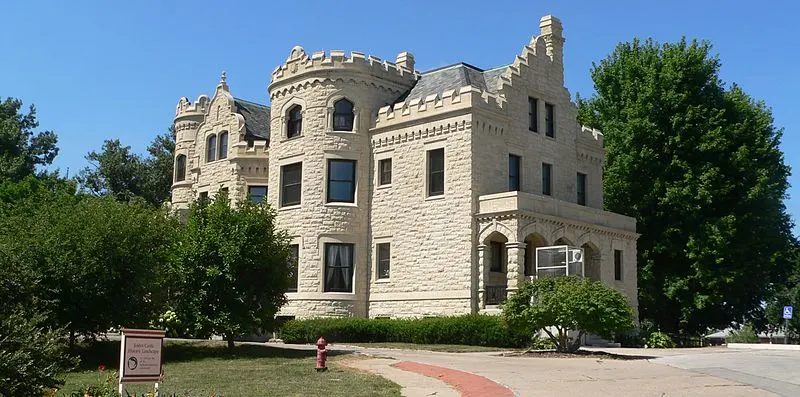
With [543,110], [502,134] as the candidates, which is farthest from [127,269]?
[543,110]

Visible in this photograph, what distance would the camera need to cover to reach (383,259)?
3669 centimetres

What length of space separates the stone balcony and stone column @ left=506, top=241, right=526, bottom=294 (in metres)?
1.30

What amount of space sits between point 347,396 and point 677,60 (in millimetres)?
33501

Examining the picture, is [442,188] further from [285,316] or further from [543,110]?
[285,316]

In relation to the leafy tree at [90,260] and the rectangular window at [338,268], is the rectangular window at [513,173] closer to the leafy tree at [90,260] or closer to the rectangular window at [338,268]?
the rectangular window at [338,268]

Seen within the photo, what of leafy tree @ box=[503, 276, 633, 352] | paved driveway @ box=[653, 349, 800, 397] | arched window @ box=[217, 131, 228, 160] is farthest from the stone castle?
paved driveway @ box=[653, 349, 800, 397]

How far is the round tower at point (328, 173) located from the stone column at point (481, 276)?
5692 millimetres

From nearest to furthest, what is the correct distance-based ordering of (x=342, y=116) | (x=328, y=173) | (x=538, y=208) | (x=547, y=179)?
(x=538, y=208)
(x=328, y=173)
(x=342, y=116)
(x=547, y=179)

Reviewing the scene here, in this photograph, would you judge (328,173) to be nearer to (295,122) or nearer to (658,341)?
(295,122)

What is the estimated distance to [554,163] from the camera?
3788 centimetres

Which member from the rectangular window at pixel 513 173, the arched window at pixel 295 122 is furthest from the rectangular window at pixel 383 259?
the arched window at pixel 295 122

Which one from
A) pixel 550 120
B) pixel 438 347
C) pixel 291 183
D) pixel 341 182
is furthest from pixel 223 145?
pixel 438 347

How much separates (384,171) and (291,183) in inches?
168

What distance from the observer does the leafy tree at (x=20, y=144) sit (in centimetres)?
5547
